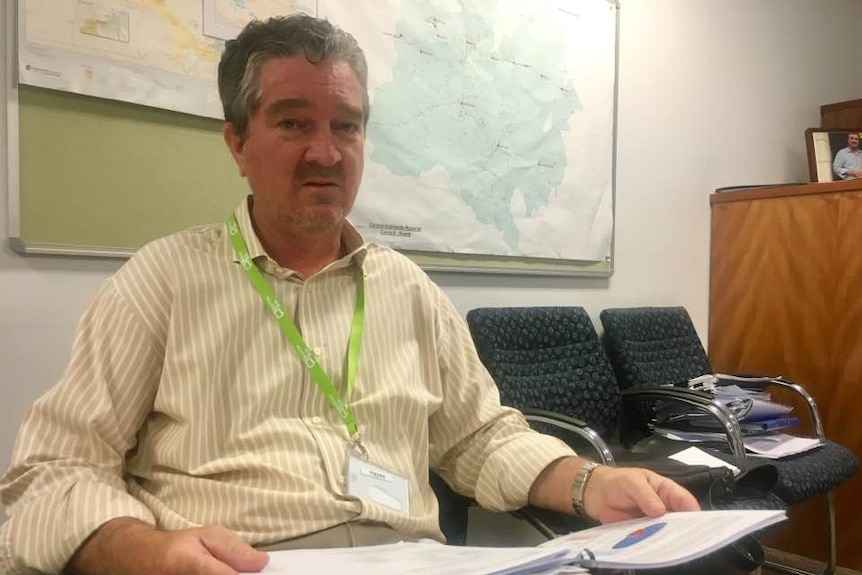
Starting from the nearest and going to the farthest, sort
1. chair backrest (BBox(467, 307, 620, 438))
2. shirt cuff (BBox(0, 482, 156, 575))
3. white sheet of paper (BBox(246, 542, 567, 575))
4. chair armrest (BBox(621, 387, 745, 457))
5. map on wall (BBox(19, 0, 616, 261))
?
white sheet of paper (BBox(246, 542, 567, 575)) < shirt cuff (BBox(0, 482, 156, 575)) < map on wall (BBox(19, 0, 616, 261)) < chair armrest (BBox(621, 387, 745, 457)) < chair backrest (BBox(467, 307, 620, 438))

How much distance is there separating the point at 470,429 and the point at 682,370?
1.51 meters

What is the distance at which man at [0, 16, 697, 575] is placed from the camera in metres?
0.92

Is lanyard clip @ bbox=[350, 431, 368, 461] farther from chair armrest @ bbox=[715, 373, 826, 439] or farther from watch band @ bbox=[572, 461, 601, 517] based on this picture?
chair armrest @ bbox=[715, 373, 826, 439]

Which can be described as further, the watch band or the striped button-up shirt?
the watch band

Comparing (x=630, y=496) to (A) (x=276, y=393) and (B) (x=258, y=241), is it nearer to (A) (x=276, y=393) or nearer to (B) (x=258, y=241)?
(A) (x=276, y=393)

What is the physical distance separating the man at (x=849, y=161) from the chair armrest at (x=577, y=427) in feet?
7.06

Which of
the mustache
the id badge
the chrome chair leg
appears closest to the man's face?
the mustache

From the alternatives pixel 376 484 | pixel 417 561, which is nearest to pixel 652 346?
pixel 376 484

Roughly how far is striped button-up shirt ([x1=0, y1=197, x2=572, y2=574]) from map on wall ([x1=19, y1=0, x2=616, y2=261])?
0.55m

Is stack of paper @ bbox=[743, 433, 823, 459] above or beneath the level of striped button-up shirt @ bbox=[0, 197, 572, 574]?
beneath

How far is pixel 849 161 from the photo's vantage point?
300 centimetres

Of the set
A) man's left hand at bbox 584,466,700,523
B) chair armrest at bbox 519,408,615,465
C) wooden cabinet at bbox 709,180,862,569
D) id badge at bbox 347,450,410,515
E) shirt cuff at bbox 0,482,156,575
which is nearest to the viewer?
shirt cuff at bbox 0,482,156,575

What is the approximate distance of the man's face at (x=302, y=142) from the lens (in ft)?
3.55

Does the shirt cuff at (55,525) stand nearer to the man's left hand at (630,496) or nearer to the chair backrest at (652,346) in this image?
the man's left hand at (630,496)
